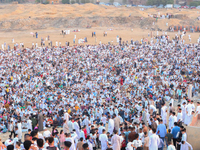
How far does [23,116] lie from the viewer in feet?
40.6

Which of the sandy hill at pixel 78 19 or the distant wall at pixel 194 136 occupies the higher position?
the sandy hill at pixel 78 19

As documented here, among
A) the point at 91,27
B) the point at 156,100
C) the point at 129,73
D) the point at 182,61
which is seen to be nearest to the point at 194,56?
the point at 182,61

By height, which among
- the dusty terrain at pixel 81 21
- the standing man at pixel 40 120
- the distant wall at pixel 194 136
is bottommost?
the standing man at pixel 40 120

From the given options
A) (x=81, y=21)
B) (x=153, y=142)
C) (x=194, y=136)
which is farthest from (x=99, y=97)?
(x=81, y=21)

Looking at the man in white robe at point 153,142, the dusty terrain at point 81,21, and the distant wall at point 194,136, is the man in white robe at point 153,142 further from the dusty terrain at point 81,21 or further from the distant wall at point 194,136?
the dusty terrain at point 81,21

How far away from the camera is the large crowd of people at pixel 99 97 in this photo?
25.9 ft

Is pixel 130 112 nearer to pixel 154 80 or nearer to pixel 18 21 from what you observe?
pixel 154 80

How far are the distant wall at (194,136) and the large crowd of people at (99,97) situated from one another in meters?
0.32

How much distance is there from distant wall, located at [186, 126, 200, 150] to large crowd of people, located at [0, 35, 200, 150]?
0.32 metres

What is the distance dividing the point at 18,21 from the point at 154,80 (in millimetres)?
43374

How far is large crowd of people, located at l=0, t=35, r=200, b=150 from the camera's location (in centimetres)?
790

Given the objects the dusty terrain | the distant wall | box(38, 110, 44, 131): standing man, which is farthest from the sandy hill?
the distant wall

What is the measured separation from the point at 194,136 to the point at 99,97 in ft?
25.1

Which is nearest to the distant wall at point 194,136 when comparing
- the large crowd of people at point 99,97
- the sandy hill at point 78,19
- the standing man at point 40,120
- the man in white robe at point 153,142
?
the large crowd of people at point 99,97
